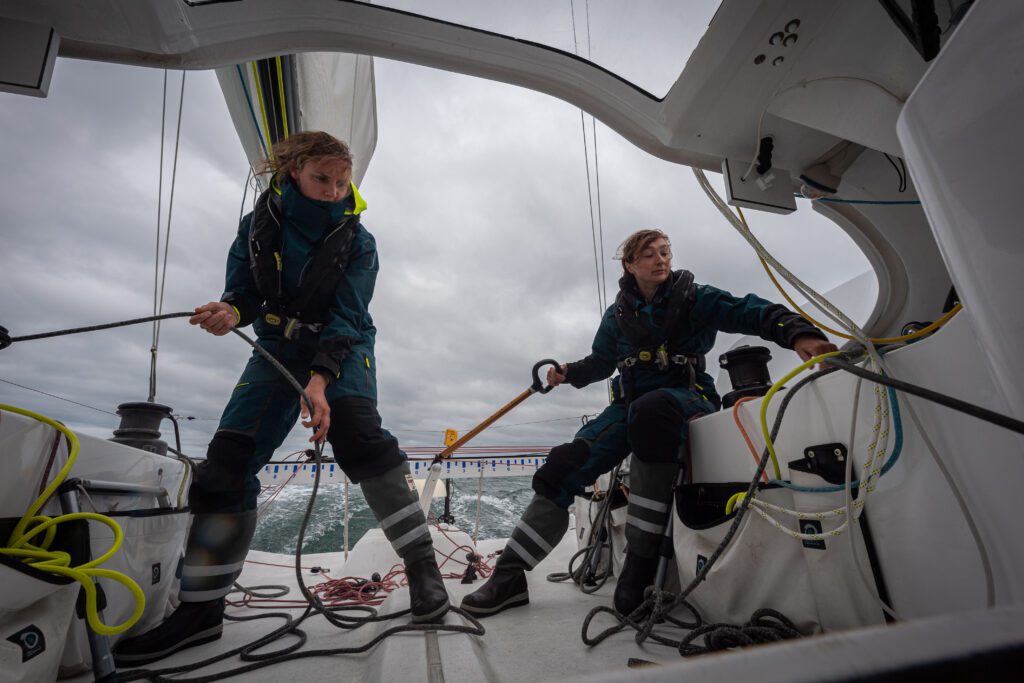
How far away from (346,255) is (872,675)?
156 centimetres

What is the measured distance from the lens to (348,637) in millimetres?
1199

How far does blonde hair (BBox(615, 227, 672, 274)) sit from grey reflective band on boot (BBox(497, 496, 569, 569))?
1.13 m

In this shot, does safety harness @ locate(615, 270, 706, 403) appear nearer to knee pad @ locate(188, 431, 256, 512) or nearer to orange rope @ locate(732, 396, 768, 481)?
orange rope @ locate(732, 396, 768, 481)

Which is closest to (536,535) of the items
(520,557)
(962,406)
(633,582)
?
(520,557)

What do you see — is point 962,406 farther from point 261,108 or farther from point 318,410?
point 261,108

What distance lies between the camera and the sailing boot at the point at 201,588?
108 cm

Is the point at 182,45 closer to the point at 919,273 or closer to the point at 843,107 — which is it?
the point at 843,107

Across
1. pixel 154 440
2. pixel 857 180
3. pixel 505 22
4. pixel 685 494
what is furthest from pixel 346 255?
pixel 857 180

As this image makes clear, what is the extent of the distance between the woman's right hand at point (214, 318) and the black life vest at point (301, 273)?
0.78 feet

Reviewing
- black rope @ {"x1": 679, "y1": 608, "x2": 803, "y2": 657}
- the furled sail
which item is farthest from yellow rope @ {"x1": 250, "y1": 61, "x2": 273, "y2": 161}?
black rope @ {"x1": 679, "y1": 608, "x2": 803, "y2": 657}

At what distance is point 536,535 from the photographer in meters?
1.60

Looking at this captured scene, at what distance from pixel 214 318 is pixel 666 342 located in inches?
62.4

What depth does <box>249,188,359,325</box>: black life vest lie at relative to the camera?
142 centimetres

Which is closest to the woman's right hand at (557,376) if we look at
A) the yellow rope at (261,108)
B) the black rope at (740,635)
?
the black rope at (740,635)
